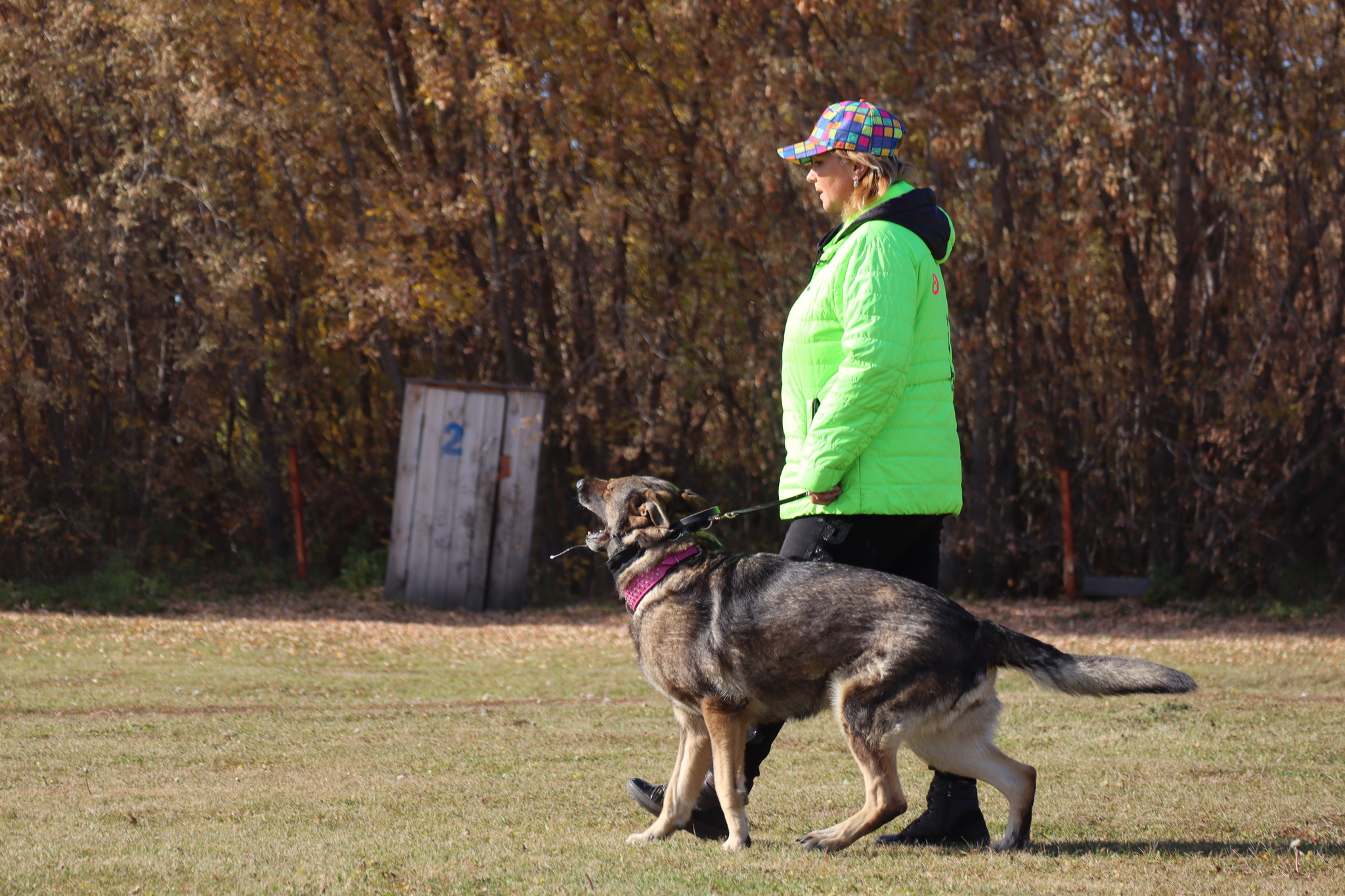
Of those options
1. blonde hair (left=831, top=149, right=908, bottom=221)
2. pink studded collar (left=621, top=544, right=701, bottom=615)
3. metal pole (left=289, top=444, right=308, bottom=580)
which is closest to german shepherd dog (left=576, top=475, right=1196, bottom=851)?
pink studded collar (left=621, top=544, right=701, bottom=615)

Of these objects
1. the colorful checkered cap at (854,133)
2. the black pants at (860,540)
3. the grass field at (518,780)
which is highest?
the colorful checkered cap at (854,133)

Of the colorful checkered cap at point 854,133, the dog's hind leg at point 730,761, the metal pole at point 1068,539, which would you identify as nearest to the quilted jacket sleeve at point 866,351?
the colorful checkered cap at point 854,133

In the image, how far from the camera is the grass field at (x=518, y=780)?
3.90 meters

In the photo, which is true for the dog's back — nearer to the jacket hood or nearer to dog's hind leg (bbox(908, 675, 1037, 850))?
dog's hind leg (bbox(908, 675, 1037, 850))

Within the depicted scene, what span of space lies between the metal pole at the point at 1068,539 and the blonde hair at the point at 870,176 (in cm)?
1139

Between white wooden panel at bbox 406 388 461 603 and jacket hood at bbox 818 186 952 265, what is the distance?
10320mm

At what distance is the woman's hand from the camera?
4.35 metres

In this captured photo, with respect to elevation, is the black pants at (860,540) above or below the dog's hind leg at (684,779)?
above

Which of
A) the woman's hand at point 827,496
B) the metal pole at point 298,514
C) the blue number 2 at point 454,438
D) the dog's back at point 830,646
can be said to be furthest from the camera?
the metal pole at point 298,514

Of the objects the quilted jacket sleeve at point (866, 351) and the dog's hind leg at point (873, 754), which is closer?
the dog's hind leg at point (873, 754)

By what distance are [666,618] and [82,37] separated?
1303 cm

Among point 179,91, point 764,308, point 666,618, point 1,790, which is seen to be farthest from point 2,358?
point 666,618

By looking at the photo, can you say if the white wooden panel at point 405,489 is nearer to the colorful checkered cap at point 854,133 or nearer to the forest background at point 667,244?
the forest background at point 667,244

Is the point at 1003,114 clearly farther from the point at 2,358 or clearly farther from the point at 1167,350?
the point at 2,358
